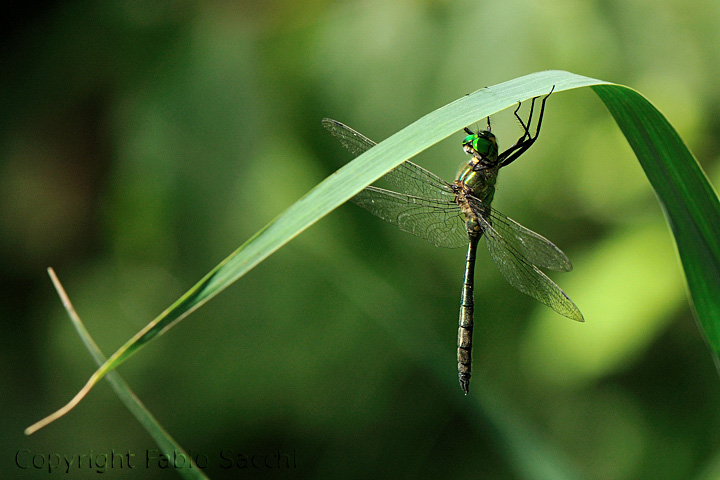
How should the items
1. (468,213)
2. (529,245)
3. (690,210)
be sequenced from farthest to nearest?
(468,213), (529,245), (690,210)

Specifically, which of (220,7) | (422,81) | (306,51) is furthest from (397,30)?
(220,7)

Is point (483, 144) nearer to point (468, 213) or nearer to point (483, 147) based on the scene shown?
point (483, 147)

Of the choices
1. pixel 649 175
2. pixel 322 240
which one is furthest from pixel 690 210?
pixel 322 240

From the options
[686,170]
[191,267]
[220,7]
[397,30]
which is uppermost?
[397,30]

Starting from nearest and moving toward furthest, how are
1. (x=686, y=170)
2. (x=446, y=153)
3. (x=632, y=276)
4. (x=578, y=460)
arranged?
(x=686, y=170) → (x=632, y=276) → (x=578, y=460) → (x=446, y=153)

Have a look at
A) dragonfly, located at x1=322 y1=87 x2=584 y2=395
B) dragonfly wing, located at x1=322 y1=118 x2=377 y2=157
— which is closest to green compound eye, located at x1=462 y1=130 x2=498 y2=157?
dragonfly, located at x1=322 y1=87 x2=584 y2=395

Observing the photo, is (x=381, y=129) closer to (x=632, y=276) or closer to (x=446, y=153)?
(x=446, y=153)
